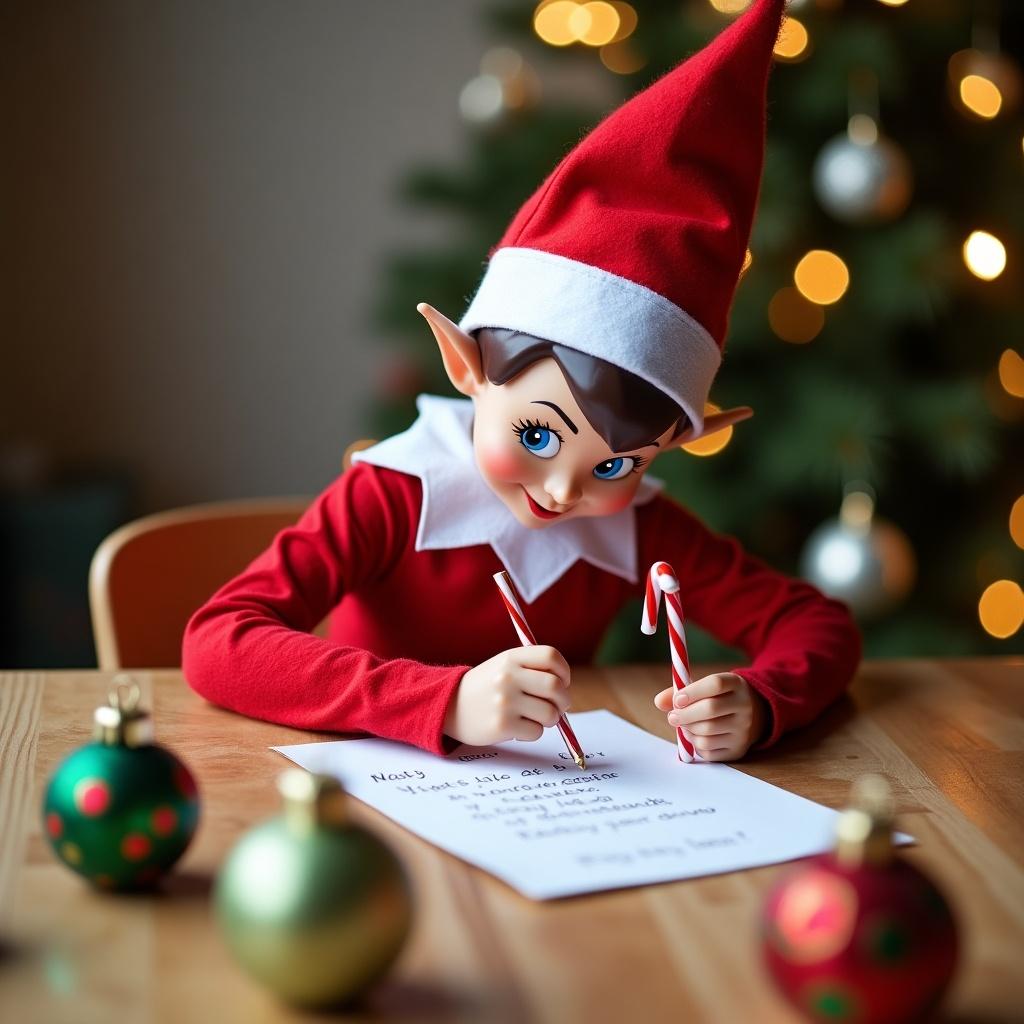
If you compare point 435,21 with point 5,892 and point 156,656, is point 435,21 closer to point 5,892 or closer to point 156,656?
point 156,656

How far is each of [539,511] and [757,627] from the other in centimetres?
26

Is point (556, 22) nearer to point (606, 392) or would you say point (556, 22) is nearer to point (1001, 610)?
point (1001, 610)

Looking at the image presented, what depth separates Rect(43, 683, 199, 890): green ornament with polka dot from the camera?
24.4 inches

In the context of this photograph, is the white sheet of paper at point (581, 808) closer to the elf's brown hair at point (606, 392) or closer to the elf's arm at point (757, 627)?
the elf's arm at point (757, 627)

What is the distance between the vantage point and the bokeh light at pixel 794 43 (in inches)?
78.0

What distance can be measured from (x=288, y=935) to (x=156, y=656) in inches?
31.7

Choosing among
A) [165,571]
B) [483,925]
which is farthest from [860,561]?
[483,925]

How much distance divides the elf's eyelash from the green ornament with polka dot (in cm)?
44

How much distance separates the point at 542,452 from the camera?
39.6 inches

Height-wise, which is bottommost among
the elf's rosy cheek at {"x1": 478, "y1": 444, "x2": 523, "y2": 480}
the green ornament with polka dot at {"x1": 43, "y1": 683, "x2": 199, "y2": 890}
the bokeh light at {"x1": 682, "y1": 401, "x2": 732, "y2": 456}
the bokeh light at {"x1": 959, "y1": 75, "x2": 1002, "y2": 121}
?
the bokeh light at {"x1": 682, "y1": 401, "x2": 732, "y2": 456}

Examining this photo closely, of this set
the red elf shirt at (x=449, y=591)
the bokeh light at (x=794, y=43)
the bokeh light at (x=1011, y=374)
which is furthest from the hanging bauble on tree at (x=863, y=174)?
the red elf shirt at (x=449, y=591)

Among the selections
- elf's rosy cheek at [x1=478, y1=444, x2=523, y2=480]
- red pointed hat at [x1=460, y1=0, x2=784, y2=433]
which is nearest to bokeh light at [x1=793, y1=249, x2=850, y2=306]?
red pointed hat at [x1=460, y1=0, x2=784, y2=433]

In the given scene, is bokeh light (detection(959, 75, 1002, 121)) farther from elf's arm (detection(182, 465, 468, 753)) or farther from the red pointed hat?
elf's arm (detection(182, 465, 468, 753))

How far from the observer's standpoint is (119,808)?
62cm
